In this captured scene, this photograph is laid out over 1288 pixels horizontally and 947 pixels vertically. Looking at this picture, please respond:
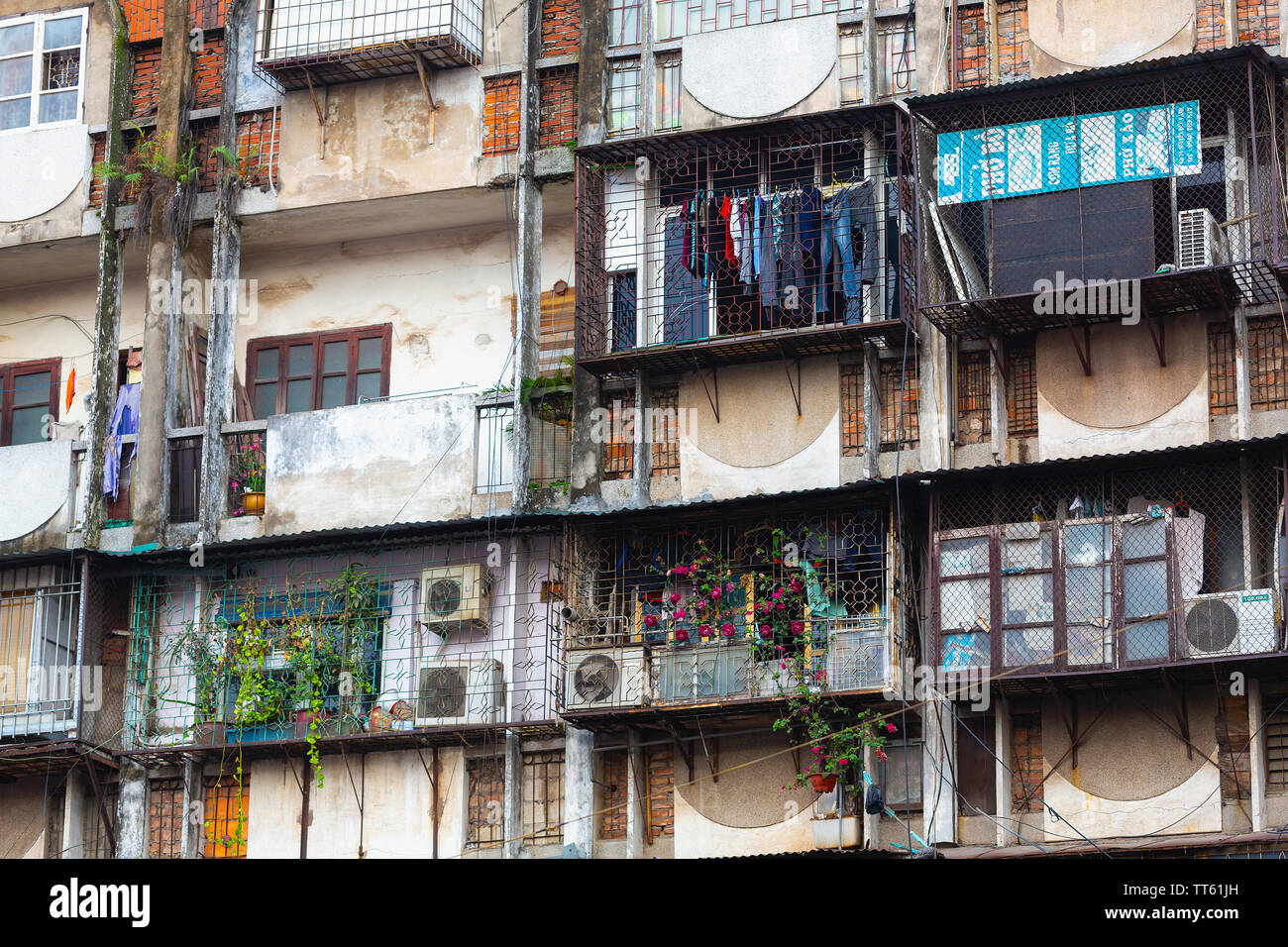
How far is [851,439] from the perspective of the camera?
1781 centimetres

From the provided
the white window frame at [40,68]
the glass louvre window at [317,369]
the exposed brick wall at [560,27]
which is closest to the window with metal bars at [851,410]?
the exposed brick wall at [560,27]

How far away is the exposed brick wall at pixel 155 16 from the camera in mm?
20891

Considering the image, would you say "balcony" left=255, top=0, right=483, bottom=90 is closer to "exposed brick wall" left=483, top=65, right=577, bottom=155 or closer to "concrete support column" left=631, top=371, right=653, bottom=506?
"exposed brick wall" left=483, top=65, right=577, bottom=155

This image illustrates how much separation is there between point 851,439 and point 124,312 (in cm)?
762

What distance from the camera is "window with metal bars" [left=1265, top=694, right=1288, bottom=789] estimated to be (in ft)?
52.2

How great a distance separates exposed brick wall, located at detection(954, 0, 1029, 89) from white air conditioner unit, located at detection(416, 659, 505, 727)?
245 inches

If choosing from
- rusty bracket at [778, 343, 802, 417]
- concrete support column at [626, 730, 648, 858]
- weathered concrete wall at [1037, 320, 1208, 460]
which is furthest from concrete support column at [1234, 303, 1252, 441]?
concrete support column at [626, 730, 648, 858]

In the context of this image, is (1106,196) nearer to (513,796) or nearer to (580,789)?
Result: (580,789)

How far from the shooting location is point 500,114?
64.6 ft

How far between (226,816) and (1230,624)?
8489mm

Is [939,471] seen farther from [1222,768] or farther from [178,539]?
[178,539]

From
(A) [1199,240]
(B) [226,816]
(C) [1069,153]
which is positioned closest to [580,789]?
(B) [226,816]
